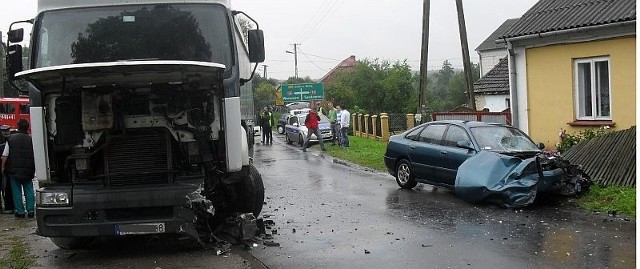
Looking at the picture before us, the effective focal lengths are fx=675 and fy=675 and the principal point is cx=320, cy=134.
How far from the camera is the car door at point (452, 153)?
38.8ft

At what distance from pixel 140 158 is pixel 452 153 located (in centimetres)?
629

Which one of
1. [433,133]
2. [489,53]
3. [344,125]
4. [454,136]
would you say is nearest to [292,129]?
[344,125]

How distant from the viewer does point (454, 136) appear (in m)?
12.4

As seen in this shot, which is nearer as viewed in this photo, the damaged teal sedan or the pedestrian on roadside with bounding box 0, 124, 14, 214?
the damaged teal sedan

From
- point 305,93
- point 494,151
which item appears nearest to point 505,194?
point 494,151

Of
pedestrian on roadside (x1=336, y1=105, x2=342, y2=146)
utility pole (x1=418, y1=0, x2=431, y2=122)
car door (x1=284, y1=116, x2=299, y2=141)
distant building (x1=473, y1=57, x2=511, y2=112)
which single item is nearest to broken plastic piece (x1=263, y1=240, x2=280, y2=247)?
utility pole (x1=418, y1=0, x2=431, y2=122)

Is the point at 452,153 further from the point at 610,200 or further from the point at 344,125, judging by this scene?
the point at 344,125

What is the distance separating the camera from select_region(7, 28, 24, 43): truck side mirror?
26.3 feet

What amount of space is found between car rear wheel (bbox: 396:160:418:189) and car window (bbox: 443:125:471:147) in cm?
110

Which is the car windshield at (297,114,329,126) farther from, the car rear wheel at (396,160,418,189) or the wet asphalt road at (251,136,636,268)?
the wet asphalt road at (251,136,636,268)

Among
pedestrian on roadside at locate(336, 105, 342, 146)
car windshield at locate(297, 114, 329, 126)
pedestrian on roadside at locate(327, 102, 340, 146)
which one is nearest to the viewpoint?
pedestrian on roadside at locate(336, 105, 342, 146)

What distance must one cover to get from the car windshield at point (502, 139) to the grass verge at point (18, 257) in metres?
7.34

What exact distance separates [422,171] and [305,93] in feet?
135

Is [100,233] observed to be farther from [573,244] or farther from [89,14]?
[573,244]
